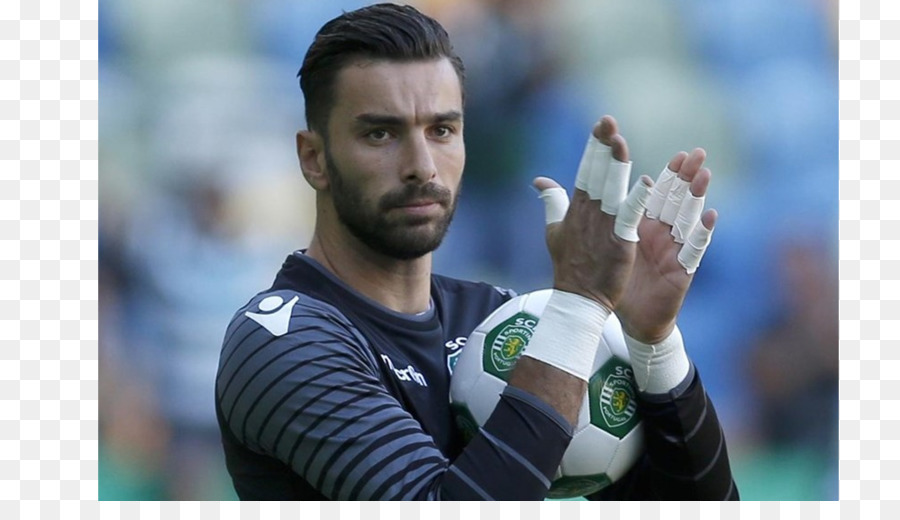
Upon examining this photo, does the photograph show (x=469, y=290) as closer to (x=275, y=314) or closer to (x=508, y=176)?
(x=275, y=314)

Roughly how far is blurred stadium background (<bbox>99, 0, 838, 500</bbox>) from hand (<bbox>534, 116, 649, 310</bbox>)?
5.78 ft

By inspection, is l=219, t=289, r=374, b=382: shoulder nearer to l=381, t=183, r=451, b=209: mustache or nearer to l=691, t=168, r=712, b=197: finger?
l=381, t=183, r=451, b=209: mustache

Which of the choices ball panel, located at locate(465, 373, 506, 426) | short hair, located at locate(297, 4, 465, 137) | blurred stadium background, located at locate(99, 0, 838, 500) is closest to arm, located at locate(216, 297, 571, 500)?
ball panel, located at locate(465, 373, 506, 426)

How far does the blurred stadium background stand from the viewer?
3535 mm

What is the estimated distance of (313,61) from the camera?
90.7 inches

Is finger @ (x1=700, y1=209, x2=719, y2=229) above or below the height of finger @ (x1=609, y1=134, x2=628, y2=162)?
below

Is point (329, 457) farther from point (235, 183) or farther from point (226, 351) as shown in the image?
point (235, 183)

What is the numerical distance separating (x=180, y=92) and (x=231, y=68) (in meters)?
0.20

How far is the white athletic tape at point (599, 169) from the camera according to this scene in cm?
181

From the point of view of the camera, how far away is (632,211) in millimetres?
1844

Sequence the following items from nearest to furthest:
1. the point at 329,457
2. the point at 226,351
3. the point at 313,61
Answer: the point at 329,457 → the point at 226,351 → the point at 313,61

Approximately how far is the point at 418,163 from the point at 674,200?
53cm

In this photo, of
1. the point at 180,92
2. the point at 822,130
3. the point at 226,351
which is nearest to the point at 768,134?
the point at 822,130

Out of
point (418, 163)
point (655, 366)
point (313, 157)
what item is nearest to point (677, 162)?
point (655, 366)
